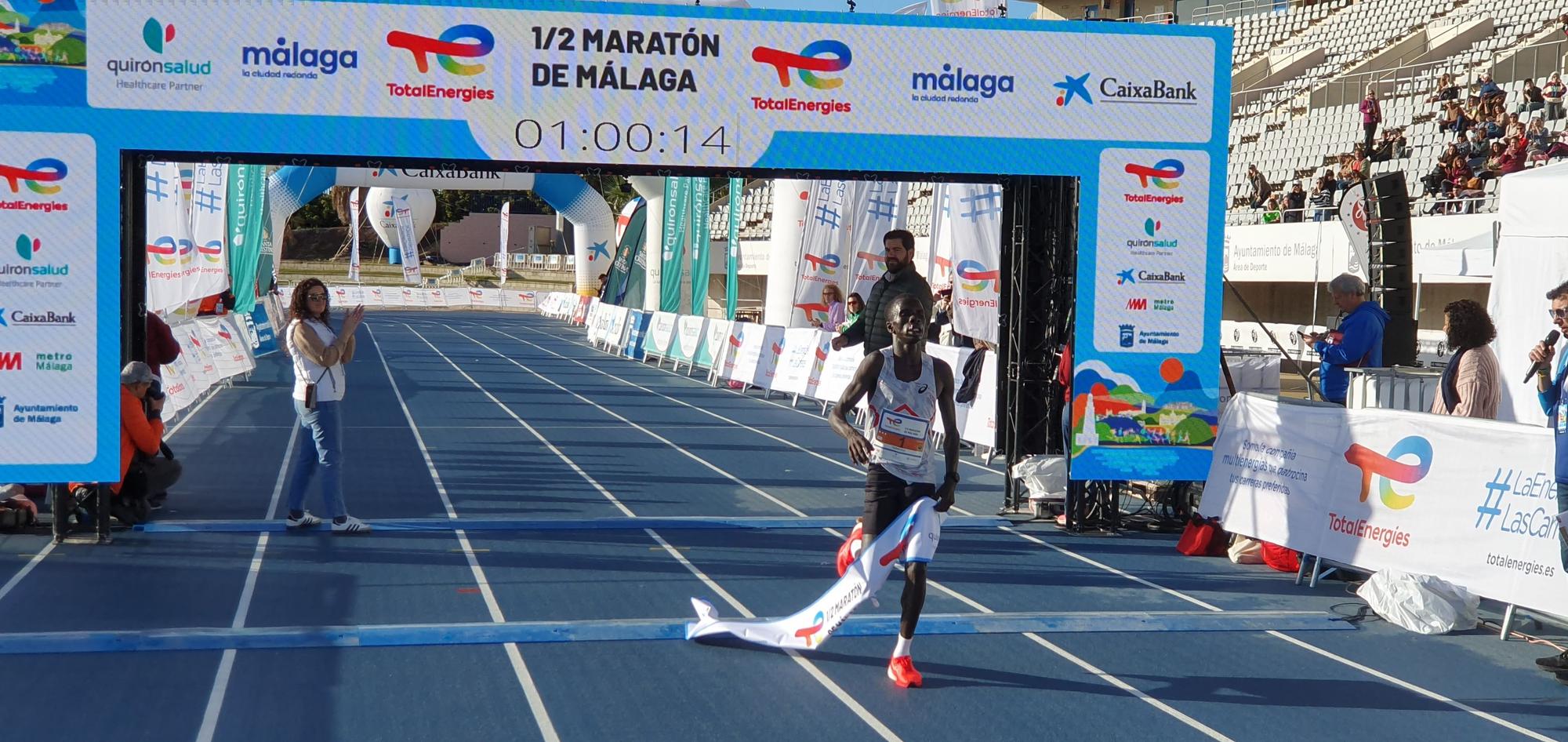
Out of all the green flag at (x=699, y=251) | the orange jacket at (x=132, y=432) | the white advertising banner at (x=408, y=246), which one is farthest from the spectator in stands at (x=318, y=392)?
the white advertising banner at (x=408, y=246)

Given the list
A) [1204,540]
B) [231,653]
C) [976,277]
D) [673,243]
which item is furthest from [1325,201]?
[231,653]

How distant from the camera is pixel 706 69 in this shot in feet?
31.4

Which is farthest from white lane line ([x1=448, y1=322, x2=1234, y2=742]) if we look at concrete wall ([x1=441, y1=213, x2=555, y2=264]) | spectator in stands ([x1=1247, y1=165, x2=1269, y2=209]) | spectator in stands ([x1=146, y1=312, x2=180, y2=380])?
concrete wall ([x1=441, y1=213, x2=555, y2=264])

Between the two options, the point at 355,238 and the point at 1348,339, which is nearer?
the point at 1348,339

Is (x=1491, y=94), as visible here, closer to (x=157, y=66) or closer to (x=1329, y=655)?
(x=1329, y=655)

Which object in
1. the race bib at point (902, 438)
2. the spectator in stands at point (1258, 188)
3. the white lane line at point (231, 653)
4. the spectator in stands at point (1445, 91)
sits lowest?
the white lane line at point (231, 653)

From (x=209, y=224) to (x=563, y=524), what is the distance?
12.5 m

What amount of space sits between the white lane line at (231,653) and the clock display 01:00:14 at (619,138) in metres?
3.13

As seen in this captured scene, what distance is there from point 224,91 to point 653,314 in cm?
2148

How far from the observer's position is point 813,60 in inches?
382

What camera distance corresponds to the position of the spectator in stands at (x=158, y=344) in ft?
35.3

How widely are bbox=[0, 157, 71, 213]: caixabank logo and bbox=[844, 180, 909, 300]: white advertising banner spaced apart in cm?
1275

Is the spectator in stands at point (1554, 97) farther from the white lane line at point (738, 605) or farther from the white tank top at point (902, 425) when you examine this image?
the white tank top at point (902, 425)

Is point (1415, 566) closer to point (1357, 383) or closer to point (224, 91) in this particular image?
point (1357, 383)
